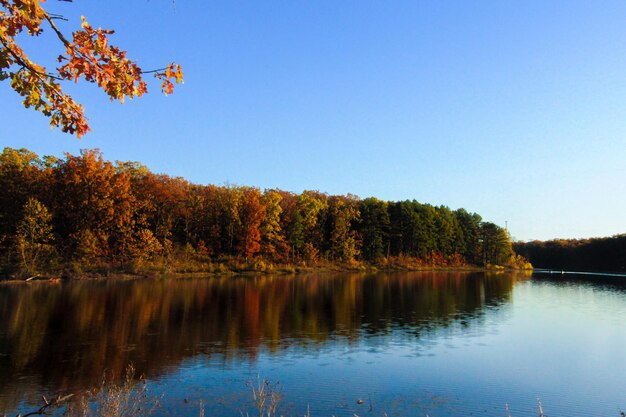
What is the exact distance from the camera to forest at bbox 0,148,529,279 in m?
50.7

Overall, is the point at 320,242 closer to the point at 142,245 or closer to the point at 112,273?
the point at 142,245

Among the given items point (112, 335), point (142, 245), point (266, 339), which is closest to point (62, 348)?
point (112, 335)

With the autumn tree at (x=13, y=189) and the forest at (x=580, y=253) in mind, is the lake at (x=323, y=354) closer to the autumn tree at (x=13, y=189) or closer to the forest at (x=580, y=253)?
the autumn tree at (x=13, y=189)

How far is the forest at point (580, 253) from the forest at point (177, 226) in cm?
4988

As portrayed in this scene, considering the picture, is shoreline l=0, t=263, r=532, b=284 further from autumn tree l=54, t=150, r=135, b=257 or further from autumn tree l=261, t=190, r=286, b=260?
autumn tree l=54, t=150, r=135, b=257

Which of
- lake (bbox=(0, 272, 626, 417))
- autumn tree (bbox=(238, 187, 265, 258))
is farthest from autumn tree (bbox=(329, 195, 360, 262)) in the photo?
lake (bbox=(0, 272, 626, 417))

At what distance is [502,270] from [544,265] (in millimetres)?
50869

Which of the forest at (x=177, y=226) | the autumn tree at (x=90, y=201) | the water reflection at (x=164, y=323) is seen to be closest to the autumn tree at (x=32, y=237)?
the forest at (x=177, y=226)

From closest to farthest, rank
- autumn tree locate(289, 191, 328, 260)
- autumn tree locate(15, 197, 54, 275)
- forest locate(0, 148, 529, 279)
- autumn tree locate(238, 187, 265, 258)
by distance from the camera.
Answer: autumn tree locate(15, 197, 54, 275) < forest locate(0, 148, 529, 279) < autumn tree locate(238, 187, 265, 258) < autumn tree locate(289, 191, 328, 260)

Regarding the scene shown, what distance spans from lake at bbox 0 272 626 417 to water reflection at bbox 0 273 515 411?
0.07 meters

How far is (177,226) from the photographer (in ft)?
228

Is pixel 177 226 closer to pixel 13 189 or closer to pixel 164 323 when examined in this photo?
pixel 13 189

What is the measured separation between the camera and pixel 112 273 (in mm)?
50594

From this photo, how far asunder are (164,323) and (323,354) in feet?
32.0
